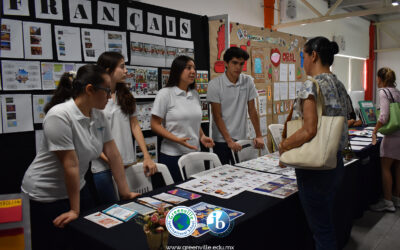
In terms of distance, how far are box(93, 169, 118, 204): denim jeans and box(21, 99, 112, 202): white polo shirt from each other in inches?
10.9

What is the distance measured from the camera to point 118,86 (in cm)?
→ 210

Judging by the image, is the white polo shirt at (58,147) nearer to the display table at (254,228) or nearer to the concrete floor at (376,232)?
the display table at (254,228)

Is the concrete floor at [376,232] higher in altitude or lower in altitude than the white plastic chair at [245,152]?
lower

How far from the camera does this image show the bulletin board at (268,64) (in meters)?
3.96

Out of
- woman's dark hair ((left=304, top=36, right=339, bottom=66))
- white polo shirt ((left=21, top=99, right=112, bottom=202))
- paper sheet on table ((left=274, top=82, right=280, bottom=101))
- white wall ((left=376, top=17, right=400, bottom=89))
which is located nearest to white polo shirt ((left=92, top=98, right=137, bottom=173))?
white polo shirt ((left=21, top=99, right=112, bottom=202))

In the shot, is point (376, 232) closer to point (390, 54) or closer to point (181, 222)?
point (181, 222)

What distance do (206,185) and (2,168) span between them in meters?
1.42

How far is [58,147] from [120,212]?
420 mm

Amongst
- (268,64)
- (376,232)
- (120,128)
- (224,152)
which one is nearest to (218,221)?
(120,128)

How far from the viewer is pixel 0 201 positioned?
1.39 m

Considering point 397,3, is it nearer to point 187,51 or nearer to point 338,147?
point 187,51

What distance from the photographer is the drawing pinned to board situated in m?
4.64

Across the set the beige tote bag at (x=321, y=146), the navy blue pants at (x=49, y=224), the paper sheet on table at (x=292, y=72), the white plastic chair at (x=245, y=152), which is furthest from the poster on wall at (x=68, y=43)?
the paper sheet on table at (x=292, y=72)

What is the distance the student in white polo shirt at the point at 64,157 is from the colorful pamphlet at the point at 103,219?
0.25 ft
